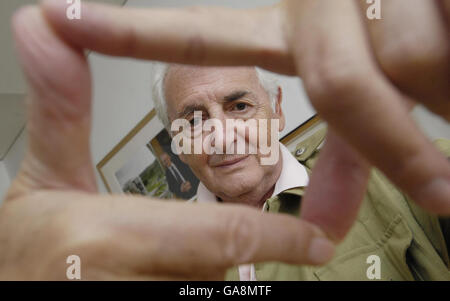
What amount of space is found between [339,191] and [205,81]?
2.12 ft

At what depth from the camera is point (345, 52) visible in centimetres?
26

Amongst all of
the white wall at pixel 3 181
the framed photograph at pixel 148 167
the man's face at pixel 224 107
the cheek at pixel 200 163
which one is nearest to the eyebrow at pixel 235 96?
the man's face at pixel 224 107

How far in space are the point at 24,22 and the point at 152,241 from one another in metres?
0.18

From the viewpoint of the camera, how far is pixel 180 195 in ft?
4.96

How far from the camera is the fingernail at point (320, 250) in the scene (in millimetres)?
312

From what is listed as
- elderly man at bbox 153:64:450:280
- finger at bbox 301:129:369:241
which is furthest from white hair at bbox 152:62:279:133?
finger at bbox 301:129:369:241

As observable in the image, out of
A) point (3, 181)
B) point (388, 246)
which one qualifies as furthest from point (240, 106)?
point (3, 181)

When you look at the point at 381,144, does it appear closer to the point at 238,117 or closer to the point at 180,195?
the point at 238,117

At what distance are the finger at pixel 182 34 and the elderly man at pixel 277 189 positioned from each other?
52cm

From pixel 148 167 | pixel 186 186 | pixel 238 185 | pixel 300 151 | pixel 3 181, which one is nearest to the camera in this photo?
pixel 238 185

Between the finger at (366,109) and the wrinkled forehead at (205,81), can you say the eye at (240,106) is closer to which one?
the wrinkled forehead at (205,81)

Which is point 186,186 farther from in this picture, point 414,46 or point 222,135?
point 414,46

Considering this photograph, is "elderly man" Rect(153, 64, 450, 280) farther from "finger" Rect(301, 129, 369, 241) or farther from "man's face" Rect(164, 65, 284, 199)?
"finger" Rect(301, 129, 369, 241)
